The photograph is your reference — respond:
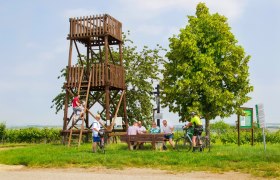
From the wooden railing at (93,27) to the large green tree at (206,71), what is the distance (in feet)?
15.0

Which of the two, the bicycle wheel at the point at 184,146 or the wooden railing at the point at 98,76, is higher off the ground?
the wooden railing at the point at 98,76

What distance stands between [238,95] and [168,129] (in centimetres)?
548

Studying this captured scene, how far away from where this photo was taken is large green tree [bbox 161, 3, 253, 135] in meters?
24.2

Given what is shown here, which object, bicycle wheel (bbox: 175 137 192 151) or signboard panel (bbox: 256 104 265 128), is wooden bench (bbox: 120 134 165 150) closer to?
bicycle wheel (bbox: 175 137 192 151)

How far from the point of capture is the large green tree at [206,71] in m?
24.2

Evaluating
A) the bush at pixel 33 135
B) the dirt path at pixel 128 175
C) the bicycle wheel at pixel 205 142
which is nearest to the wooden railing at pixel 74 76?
the bicycle wheel at pixel 205 142

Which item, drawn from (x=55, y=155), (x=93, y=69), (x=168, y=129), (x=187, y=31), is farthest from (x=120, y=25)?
(x=55, y=155)

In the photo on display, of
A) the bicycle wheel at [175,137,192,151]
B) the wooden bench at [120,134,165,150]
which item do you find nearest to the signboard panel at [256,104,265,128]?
the bicycle wheel at [175,137,192,151]

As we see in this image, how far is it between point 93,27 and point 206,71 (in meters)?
8.34

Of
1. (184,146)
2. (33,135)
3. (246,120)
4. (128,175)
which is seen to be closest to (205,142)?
(184,146)

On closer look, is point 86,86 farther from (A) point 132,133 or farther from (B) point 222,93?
(B) point 222,93

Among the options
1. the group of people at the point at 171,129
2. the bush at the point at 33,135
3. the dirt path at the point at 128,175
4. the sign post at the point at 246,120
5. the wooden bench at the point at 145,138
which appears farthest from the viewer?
the bush at the point at 33,135

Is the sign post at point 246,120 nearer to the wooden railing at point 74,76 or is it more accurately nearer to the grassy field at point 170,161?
the grassy field at point 170,161

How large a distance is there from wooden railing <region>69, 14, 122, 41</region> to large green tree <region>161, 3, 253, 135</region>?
4.56 metres
